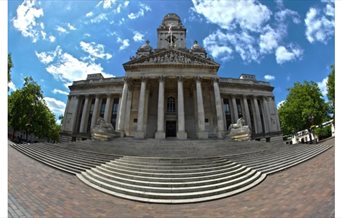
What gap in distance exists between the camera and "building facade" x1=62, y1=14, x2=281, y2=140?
→ 85.4 feet

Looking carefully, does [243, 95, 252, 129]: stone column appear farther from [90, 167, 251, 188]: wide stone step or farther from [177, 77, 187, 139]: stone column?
[90, 167, 251, 188]: wide stone step

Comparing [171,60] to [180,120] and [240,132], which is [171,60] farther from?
[240,132]

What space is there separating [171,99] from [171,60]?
723 centimetres

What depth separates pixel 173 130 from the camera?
98.5 ft

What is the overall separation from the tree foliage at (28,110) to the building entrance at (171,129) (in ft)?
80.1

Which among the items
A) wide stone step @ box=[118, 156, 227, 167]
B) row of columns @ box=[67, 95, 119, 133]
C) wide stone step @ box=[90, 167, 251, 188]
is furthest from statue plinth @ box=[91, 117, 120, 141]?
row of columns @ box=[67, 95, 119, 133]

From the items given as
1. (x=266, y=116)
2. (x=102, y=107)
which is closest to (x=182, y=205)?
(x=102, y=107)

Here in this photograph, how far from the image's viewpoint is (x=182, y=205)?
642cm

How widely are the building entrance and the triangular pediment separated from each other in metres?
10.4

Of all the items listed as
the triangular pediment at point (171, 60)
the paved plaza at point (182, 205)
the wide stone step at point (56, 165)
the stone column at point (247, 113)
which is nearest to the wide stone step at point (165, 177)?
the paved plaza at point (182, 205)

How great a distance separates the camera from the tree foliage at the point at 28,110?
29.5 m
